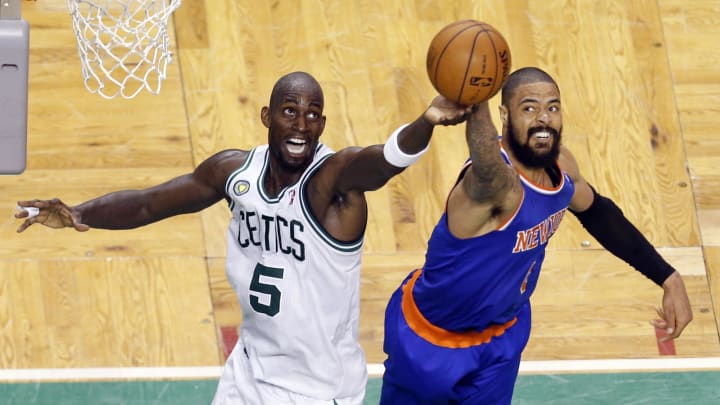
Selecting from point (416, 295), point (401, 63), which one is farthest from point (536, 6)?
point (416, 295)

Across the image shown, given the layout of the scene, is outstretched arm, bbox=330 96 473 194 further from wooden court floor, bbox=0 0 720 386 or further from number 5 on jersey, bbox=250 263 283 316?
wooden court floor, bbox=0 0 720 386

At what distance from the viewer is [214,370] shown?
6785mm

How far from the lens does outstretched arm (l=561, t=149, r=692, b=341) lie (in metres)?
5.70

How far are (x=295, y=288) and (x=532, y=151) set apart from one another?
105cm

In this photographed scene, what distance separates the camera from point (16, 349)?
6930mm

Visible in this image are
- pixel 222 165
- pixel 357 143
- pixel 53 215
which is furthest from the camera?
pixel 357 143

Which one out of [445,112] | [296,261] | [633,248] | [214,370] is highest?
[445,112]

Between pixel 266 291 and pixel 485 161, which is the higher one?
pixel 485 161

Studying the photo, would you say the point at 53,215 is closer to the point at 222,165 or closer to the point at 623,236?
the point at 222,165

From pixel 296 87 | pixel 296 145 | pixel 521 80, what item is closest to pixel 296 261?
pixel 296 145

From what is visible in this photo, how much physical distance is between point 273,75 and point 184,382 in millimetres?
2422

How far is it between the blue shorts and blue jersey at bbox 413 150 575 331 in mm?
94

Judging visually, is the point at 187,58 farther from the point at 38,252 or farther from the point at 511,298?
the point at 511,298

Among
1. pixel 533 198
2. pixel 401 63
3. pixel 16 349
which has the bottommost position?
pixel 16 349
